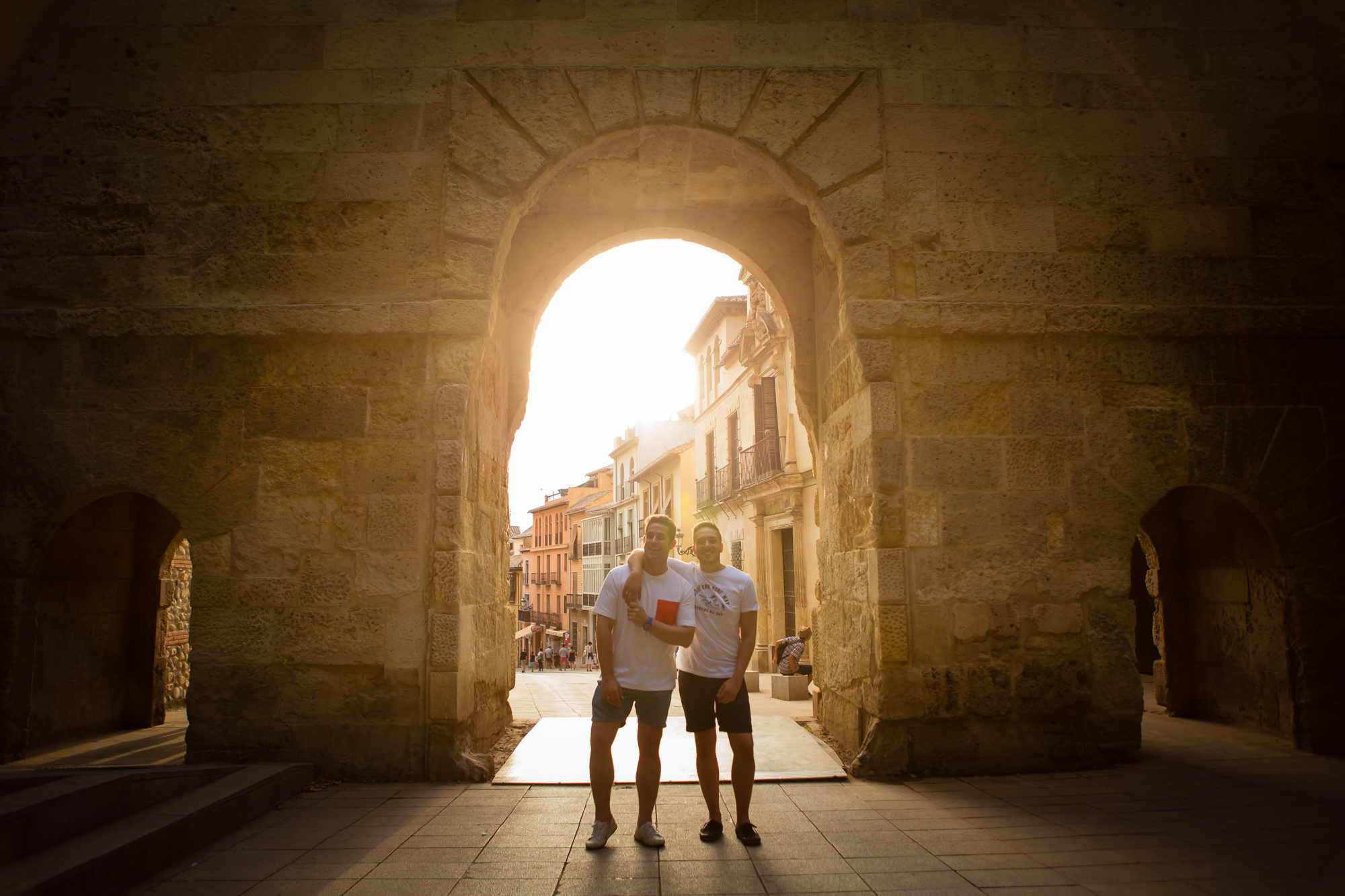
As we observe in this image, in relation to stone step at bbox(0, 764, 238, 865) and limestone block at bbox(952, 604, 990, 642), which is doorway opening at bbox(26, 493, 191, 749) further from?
limestone block at bbox(952, 604, 990, 642)

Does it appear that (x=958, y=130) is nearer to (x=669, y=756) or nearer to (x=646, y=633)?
(x=646, y=633)

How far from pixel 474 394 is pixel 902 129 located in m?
3.11

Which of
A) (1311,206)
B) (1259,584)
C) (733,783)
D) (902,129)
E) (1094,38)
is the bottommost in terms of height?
(733,783)

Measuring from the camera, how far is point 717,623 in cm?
349

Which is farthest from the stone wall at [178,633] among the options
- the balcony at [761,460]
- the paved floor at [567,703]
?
the balcony at [761,460]

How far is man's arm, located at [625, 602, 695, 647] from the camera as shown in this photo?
131 inches

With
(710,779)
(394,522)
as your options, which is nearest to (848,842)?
(710,779)

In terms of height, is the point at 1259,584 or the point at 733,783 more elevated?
the point at 1259,584

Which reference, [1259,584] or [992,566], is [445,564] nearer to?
[992,566]

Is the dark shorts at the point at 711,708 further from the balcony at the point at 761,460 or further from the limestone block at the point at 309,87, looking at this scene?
the balcony at the point at 761,460

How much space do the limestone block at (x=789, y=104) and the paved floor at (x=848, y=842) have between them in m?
3.81

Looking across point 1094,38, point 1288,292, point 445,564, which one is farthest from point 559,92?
point 1288,292

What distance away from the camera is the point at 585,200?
631cm

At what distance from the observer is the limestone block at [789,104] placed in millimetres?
4930
